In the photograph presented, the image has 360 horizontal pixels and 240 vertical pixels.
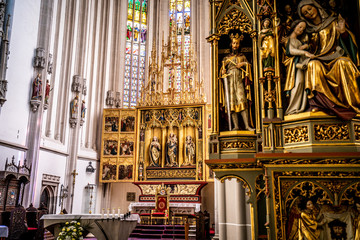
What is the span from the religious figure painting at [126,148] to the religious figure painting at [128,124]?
633mm

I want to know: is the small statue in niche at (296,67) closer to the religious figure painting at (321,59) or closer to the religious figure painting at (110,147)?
the religious figure painting at (321,59)

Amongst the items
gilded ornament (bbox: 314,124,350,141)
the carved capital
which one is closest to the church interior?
gilded ornament (bbox: 314,124,350,141)

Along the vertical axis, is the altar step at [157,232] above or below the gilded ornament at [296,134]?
below

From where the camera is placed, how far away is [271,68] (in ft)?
17.7

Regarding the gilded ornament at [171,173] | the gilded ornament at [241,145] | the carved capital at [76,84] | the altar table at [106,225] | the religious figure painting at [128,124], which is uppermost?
the carved capital at [76,84]

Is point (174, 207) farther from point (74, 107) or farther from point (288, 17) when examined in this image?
point (288, 17)

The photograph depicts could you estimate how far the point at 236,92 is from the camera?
6098 mm

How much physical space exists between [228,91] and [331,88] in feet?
5.78

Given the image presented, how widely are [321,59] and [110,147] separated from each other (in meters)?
14.4

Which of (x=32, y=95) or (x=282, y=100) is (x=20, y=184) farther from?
(x=282, y=100)

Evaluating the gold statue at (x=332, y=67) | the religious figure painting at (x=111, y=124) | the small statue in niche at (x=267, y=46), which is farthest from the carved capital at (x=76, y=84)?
the gold statue at (x=332, y=67)

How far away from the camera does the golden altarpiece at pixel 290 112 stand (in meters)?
4.47

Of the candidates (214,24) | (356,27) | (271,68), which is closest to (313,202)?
(271,68)

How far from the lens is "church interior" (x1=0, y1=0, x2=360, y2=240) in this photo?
4.65 metres
